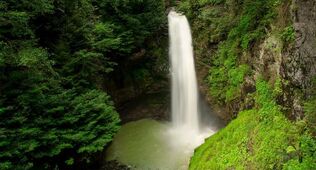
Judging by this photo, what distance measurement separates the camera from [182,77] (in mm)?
18203

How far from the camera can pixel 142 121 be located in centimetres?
1748

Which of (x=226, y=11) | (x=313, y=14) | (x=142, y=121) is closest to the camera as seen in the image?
(x=313, y=14)

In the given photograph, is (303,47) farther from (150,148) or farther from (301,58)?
(150,148)

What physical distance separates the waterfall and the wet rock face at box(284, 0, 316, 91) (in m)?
8.06

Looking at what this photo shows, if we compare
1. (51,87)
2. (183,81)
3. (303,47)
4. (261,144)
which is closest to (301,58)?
(303,47)

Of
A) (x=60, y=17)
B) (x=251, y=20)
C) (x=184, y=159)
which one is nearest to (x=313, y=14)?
(x=251, y=20)

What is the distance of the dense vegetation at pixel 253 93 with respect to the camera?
8195mm

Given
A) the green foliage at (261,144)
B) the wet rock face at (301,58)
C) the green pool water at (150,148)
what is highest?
the wet rock face at (301,58)

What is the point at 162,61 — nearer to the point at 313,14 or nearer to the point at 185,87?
the point at 185,87

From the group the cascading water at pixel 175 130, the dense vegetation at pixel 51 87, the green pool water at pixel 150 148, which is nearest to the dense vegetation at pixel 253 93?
the green pool water at pixel 150 148

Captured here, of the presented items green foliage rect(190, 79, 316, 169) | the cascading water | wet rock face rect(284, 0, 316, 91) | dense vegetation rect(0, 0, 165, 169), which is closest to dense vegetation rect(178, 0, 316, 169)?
green foliage rect(190, 79, 316, 169)

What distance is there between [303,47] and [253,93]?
300 centimetres

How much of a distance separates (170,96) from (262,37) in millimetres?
7824

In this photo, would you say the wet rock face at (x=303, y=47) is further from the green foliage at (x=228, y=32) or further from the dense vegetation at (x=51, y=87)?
the dense vegetation at (x=51, y=87)
